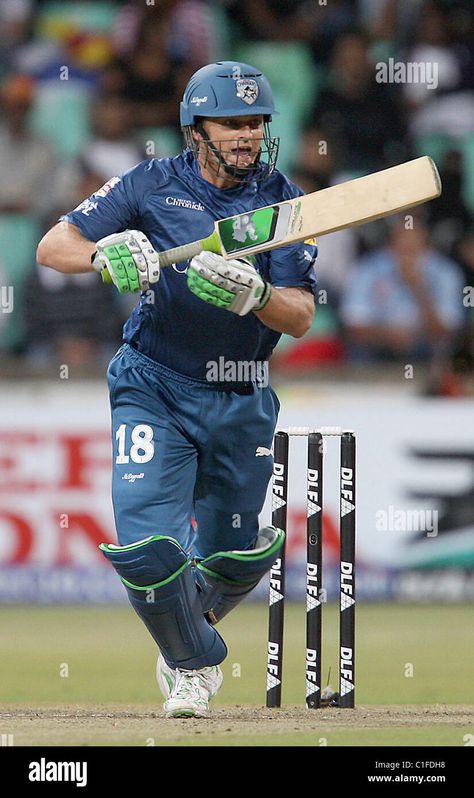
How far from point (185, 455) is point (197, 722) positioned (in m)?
0.93

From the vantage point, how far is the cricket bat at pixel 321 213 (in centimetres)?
476

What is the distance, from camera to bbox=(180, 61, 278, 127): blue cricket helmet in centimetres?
516

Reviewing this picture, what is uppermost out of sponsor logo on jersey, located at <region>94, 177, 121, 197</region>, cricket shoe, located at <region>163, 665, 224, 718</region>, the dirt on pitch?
sponsor logo on jersey, located at <region>94, 177, 121, 197</region>

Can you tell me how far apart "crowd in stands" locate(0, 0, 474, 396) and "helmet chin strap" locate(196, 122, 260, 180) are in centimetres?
459

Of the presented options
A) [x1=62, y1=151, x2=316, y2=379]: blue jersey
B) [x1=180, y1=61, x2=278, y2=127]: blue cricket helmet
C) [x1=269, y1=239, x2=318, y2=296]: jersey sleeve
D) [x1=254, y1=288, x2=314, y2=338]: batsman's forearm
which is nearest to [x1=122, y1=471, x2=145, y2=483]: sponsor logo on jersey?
[x1=62, y1=151, x2=316, y2=379]: blue jersey

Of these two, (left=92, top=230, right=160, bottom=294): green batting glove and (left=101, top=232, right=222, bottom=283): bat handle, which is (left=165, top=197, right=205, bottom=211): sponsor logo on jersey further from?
(left=92, top=230, right=160, bottom=294): green batting glove

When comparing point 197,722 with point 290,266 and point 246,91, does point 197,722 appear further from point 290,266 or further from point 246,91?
point 246,91

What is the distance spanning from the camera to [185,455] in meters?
5.27

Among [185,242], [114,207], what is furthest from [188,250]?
[114,207]

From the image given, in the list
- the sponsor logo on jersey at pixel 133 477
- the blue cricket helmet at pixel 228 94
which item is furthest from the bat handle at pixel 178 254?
the sponsor logo on jersey at pixel 133 477

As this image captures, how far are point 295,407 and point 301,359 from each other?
69 cm

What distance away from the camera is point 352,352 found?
1026cm

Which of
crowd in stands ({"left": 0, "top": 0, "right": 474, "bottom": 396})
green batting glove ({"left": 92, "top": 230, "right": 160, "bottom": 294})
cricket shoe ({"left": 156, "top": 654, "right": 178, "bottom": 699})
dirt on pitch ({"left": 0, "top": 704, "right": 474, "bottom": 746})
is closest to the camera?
dirt on pitch ({"left": 0, "top": 704, "right": 474, "bottom": 746})

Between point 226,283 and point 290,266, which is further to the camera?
point 290,266
